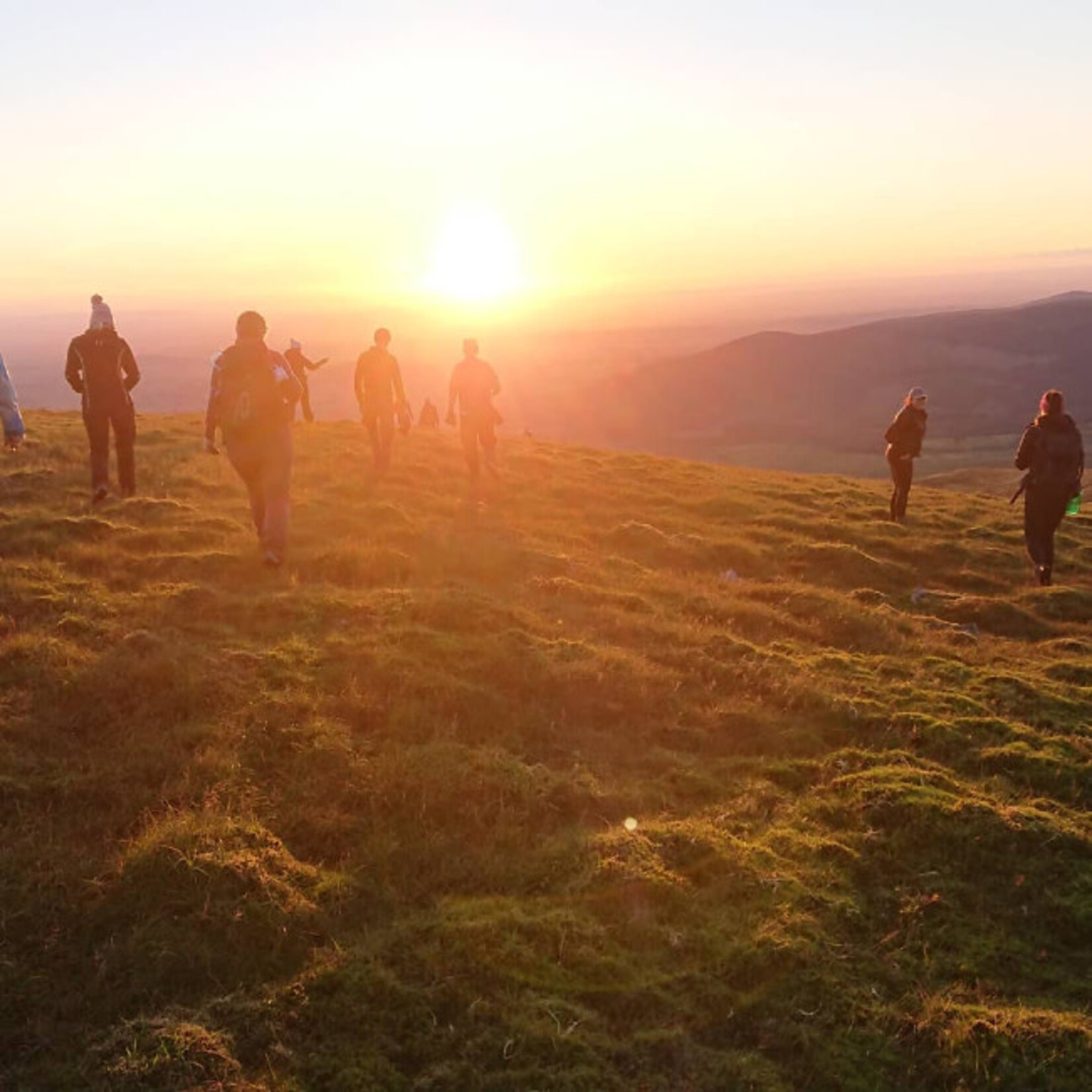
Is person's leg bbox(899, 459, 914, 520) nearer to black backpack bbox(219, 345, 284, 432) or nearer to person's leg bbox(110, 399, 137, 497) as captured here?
black backpack bbox(219, 345, 284, 432)

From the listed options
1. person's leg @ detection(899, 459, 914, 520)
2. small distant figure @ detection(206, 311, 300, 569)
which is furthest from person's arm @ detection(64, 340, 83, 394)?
person's leg @ detection(899, 459, 914, 520)

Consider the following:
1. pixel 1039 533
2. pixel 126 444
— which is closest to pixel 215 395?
pixel 126 444

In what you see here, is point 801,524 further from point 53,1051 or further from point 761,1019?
point 53,1051

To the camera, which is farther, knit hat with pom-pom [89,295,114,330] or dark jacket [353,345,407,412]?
dark jacket [353,345,407,412]

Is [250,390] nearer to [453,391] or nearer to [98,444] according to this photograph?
[98,444]

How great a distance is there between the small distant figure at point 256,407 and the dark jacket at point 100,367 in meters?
3.63

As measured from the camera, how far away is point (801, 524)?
802 inches

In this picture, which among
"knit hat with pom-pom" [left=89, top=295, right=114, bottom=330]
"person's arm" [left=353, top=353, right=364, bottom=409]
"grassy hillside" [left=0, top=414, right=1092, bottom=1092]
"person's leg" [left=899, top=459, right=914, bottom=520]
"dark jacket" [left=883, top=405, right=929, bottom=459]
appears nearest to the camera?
"grassy hillside" [left=0, top=414, right=1092, bottom=1092]

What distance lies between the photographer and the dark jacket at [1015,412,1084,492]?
15.0 meters

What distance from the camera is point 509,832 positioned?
6641 millimetres

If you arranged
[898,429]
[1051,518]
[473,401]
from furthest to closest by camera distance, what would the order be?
[898,429]
[473,401]
[1051,518]

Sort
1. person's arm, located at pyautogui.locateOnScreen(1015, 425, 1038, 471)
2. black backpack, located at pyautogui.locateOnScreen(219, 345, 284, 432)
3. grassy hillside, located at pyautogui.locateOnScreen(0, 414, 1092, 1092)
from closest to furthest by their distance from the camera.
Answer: grassy hillside, located at pyautogui.locateOnScreen(0, 414, 1092, 1092) < black backpack, located at pyautogui.locateOnScreen(219, 345, 284, 432) < person's arm, located at pyautogui.locateOnScreen(1015, 425, 1038, 471)

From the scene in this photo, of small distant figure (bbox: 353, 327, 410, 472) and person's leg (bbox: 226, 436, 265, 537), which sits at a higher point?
small distant figure (bbox: 353, 327, 410, 472)

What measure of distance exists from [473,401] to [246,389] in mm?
7756
